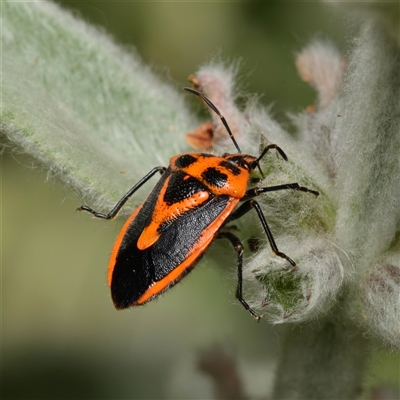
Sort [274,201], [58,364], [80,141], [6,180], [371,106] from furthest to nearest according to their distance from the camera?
[6,180], [58,364], [80,141], [274,201], [371,106]

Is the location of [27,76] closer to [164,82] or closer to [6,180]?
[164,82]

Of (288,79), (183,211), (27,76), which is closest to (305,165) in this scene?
(183,211)

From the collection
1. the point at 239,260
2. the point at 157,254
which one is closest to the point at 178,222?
the point at 157,254

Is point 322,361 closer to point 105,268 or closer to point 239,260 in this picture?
point 239,260

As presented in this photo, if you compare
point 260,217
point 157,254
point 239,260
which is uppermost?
point 260,217

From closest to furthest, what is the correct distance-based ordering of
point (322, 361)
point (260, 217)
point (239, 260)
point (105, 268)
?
point (260, 217), point (239, 260), point (322, 361), point (105, 268)
